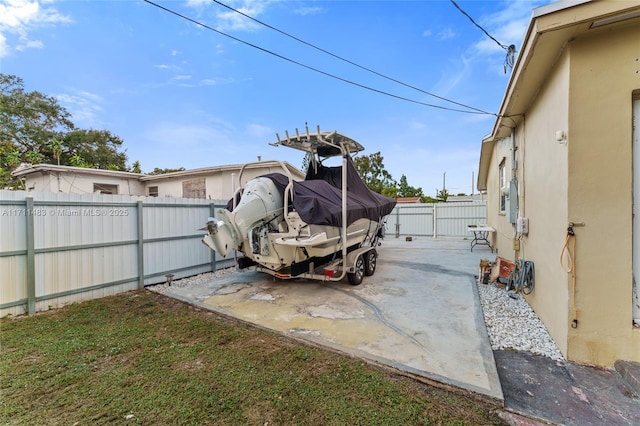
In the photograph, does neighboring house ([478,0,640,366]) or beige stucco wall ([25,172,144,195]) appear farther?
beige stucco wall ([25,172,144,195])

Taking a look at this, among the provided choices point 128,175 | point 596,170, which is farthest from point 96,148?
point 596,170

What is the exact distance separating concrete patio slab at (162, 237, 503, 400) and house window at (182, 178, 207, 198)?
7448 mm

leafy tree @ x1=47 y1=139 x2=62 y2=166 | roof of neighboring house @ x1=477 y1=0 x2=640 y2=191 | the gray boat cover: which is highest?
leafy tree @ x1=47 y1=139 x2=62 y2=166

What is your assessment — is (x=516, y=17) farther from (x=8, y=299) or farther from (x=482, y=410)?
(x=8, y=299)

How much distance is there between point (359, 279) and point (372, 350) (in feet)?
8.69

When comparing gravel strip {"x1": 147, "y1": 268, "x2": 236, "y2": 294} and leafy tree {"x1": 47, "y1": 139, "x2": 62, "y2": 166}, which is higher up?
leafy tree {"x1": 47, "y1": 139, "x2": 62, "y2": 166}

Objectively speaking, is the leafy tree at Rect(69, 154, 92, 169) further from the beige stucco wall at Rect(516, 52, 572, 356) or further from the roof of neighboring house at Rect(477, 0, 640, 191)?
the beige stucco wall at Rect(516, 52, 572, 356)

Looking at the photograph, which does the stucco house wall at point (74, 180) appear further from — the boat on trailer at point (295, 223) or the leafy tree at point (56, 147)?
the boat on trailer at point (295, 223)

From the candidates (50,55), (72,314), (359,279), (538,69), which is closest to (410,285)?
(359,279)

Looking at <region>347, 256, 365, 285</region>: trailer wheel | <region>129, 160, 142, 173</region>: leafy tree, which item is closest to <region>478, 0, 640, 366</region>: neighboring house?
<region>347, 256, 365, 285</region>: trailer wheel

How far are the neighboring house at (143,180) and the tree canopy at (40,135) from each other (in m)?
7.12

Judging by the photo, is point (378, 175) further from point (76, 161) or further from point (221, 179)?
point (76, 161)

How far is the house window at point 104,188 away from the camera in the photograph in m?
12.5

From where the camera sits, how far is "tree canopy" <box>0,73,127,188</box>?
59.8ft
